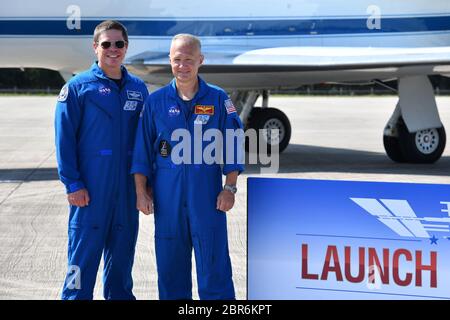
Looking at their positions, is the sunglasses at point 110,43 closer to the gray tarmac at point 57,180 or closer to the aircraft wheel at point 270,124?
the gray tarmac at point 57,180

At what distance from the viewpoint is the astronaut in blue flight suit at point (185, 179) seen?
5590 mm

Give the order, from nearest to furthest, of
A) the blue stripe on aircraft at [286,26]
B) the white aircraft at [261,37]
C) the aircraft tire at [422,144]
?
the white aircraft at [261,37] → the blue stripe on aircraft at [286,26] → the aircraft tire at [422,144]

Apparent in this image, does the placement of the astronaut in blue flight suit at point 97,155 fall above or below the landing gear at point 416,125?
below

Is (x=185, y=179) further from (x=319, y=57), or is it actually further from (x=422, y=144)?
(x=422, y=144)

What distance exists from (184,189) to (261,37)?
942cm

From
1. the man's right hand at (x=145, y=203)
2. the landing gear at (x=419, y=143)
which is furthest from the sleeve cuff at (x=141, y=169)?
the landing gear at (x=419, y=143)

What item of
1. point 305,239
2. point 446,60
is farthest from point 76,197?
point 446,60

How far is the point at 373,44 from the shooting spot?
48.4 feet

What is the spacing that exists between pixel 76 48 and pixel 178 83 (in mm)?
9025

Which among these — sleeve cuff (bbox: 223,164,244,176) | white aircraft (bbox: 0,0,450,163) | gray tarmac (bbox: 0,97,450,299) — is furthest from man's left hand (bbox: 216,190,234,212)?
white aircraft (bbox: 0,0,450,163)

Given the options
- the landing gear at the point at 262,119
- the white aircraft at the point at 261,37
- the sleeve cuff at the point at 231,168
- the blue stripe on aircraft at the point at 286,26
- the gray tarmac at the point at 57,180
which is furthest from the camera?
the landing gear at the point at 262,119

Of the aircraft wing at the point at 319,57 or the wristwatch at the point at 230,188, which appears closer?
the wristwatch at the point at 230,188

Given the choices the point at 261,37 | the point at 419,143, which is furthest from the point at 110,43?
the point at 419,143

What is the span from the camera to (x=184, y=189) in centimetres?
559
